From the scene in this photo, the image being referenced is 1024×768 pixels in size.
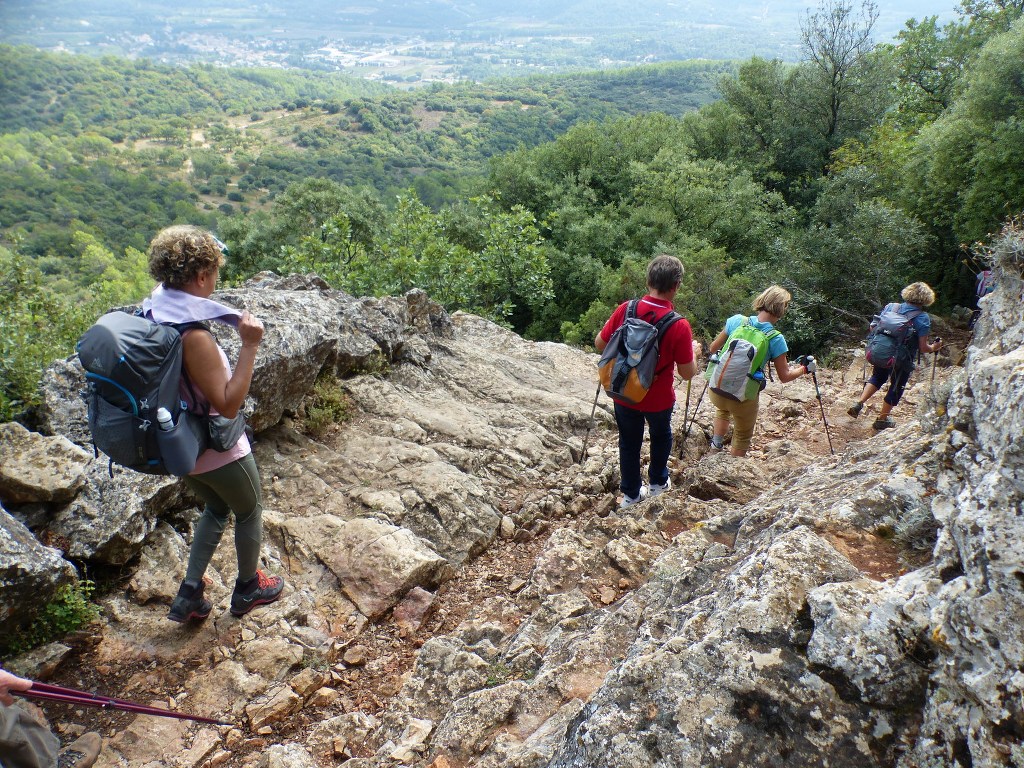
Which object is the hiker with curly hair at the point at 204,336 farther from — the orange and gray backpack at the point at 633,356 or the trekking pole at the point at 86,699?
the orange and gray backpack at the point at 633,356

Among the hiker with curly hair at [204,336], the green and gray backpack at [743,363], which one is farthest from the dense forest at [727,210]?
the green and gray backpack at [743,363]

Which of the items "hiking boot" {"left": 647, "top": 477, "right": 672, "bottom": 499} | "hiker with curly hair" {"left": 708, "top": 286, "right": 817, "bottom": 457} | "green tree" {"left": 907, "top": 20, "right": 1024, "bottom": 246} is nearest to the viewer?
"hiker with curly hair" {"left": 708, "top": 286, "right": 817, "bottom": 457}

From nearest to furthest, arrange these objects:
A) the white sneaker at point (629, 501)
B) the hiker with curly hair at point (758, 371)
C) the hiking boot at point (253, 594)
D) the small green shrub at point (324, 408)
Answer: the hiking boot at point (253, 594)
the hiker with curly hair at point (758, 371)
the white sneaker at point (629, 501)
the small green shrub at point (324, 408)

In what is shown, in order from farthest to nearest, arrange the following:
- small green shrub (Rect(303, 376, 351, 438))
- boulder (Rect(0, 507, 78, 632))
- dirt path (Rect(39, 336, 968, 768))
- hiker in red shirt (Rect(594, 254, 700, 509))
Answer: small green shrub (Rect(303, 376, 351, 438)) → hiker in red shirt (Rect(594, 254, 700, 509)) → boulder (Rect(0, 507, 78, 632)) → dirt path (Rect(39, 336, 968, 768))

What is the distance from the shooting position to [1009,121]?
553 inches

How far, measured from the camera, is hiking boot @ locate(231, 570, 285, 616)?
3.93 metres

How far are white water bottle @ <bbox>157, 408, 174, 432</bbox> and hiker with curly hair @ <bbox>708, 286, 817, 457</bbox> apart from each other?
4711mm

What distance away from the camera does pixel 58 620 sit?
3.59 m

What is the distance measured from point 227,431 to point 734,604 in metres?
2.59

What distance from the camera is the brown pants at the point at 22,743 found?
7.91 feet

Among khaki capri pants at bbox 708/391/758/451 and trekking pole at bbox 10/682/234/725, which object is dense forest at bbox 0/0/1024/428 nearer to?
trekking pole at bbox 10/682/234/725

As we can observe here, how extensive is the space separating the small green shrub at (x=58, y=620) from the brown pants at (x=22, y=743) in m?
1.12

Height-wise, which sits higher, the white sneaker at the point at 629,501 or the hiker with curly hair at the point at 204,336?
the hiker with curly hair at the point at 204,336

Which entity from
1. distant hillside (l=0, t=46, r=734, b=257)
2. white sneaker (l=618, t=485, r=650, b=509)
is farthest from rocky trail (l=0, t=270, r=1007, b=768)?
distant hillside (l=0, t=46, r=734, b=257)
